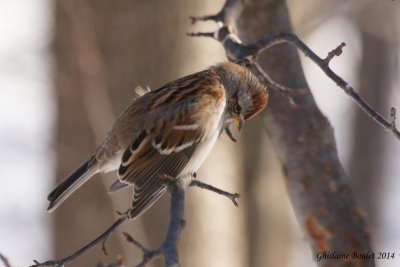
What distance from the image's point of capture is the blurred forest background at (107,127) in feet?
24.5

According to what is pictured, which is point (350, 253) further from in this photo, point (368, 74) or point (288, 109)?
point (368, 74)

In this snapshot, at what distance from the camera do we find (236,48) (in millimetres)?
5012

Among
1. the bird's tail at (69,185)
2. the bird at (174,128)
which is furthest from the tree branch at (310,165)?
the bird's tail at (69,185)

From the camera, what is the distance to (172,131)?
16.5ft

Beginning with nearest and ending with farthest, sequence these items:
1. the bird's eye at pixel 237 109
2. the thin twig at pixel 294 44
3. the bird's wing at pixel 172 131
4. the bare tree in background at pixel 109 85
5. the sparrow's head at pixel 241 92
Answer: the thin twig at pixel 294 44, the bird's wing at pixel 172 131, the sparrow's head at pixel 241 92, the bird's eye at pixel 237 109, the bare tree in background at pixel 109 85

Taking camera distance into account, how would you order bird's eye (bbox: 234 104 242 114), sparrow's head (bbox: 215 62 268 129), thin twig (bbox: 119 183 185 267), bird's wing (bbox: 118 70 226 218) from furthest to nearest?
1. bird's eye (bbox: 234 104 242 114)
2. sparrow's head (bbox: 215 62 268 129)
3. bird's wing (bbox: 118 70 226 218)
4. thin twig (bbox: 119 183 185 267)

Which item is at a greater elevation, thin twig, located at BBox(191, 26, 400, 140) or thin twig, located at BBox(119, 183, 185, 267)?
thin twig, located at BBox(191, 26, 400, 140)

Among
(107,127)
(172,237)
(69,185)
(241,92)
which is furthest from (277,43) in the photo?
(107,127)

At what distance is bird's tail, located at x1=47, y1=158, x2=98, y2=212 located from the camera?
5066 millimetres

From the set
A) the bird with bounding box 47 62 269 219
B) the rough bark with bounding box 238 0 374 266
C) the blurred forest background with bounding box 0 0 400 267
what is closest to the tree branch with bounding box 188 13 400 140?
the bird with bounding box 47 62 269 219

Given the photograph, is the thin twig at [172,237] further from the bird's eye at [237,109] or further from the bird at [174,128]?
the bird's eye at [237,109]

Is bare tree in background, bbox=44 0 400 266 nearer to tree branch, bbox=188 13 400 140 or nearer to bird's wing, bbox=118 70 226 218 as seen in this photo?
bird's wing, bbox=118 70 226 218

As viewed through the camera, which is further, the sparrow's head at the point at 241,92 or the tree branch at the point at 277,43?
the sparrow's head at the point at 241,92

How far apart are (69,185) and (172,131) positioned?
62 centimetres
